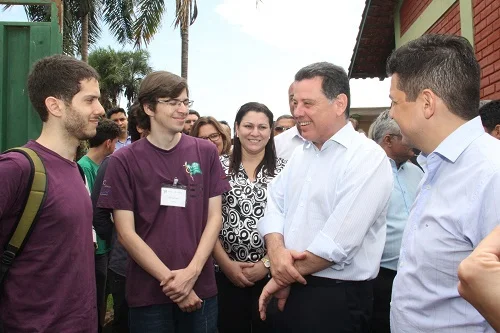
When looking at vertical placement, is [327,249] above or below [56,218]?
below

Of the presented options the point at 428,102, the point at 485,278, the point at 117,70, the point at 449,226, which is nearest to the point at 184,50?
the point at 428,102

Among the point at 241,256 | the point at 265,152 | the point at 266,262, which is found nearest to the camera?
the point at 266,262

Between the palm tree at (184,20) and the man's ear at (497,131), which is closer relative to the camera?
the man's ear at (497,131)

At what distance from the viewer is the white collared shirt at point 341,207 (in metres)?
2.25

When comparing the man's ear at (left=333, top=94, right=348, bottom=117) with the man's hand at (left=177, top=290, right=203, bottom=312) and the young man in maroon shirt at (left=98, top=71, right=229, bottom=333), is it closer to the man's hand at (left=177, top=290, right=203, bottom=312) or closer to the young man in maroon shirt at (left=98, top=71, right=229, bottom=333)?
the young man in maroon shirt at (left=98, top=71, right=229, bottom=333)

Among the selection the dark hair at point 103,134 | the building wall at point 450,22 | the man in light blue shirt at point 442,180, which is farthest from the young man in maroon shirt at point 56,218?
the building wall at point 450,22

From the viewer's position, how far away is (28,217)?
1.98m

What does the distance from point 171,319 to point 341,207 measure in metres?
1.27

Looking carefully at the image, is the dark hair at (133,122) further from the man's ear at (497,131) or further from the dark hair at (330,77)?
the man's ear at (497,131)

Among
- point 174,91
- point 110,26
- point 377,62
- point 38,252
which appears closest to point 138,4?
point 110,26

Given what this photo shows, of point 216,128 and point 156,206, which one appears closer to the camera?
point 156,206

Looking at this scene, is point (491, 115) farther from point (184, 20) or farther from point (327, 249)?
point (184, 20)

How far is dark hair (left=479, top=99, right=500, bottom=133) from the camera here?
10.2ft

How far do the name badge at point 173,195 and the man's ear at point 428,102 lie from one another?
1536mm
